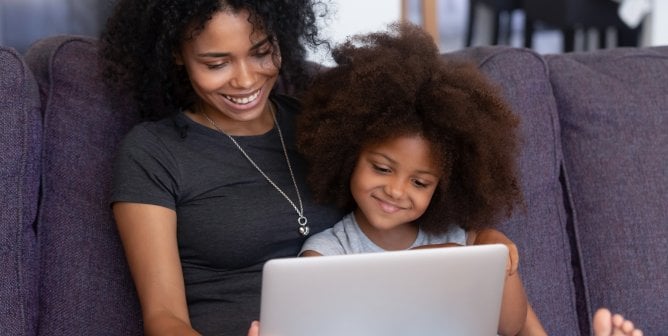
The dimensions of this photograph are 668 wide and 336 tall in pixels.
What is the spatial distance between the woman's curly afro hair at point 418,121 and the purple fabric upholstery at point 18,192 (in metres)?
0.47

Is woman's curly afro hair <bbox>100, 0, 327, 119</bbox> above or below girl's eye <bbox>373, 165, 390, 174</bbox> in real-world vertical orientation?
above

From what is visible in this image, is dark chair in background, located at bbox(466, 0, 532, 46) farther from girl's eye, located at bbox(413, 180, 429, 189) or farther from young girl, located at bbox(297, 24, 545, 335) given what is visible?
girl's eye, located at bbox(413, 180, 429, 189)

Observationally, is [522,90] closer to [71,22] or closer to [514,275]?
[514,275]

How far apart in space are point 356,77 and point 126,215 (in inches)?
16.9

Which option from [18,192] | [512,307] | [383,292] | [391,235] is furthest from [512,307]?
[18,192]

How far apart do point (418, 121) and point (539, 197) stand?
489mm

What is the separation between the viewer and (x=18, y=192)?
1536mm

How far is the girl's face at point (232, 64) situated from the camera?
1479mm

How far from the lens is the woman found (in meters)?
1.47

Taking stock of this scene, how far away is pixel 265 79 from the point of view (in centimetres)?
155

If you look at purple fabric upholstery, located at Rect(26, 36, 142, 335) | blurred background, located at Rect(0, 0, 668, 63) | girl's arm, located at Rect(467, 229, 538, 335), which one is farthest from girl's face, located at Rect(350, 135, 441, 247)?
blurred background, located at Rect(0, 0, 668, 63)

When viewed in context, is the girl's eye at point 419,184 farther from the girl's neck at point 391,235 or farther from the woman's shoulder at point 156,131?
the woman's shoulder at point 156,131

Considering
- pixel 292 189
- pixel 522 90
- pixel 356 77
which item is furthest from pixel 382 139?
pixel 522 90

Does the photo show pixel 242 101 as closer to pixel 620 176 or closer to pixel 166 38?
pixel 166 38
